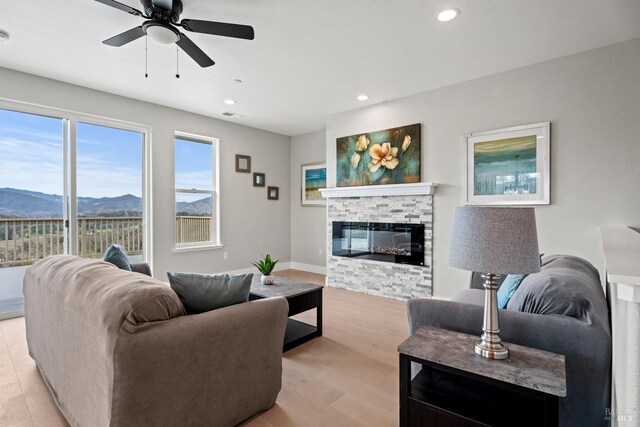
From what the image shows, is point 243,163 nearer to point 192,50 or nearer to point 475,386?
point 192,50

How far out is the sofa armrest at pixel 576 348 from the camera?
52.0 inches

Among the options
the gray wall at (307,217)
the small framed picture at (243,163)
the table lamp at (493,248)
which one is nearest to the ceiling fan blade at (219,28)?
the table lamp at (493,248)

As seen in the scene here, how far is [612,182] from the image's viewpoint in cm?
288

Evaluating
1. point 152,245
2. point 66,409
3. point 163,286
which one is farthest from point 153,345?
point 152,245

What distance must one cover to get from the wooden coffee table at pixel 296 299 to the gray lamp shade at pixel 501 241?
5.68 ft

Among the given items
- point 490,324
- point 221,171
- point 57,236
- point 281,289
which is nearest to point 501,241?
point 490,324

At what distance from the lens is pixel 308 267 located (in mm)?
6164

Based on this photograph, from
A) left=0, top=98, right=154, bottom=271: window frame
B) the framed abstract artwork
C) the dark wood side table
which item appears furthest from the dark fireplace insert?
left=0, top=98, right=154, bottom=271: window frame

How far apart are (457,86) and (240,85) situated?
259cm

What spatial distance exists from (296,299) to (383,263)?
6.35 feet

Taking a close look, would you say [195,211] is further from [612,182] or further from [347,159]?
[612,182]

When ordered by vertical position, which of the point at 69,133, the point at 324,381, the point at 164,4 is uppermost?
the point at 164,4

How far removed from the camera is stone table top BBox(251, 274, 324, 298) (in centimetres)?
276

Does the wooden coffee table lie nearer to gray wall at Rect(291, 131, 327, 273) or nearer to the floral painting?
the floral painting
